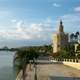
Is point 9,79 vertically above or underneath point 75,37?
underneath

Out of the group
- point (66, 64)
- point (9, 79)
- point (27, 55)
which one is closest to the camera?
point (9, 79)

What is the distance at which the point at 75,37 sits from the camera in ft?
492

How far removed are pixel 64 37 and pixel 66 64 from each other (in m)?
62.2

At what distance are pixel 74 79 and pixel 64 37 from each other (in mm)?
114508

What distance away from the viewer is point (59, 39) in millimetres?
122750

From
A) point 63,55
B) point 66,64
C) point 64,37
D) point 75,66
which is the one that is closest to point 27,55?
point 63,55

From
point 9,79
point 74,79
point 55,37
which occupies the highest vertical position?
point 55,37

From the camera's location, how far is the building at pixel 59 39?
12188 centimetres

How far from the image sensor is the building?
12188cm

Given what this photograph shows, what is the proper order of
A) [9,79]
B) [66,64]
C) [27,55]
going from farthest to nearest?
[27,55]
[66,64]
[9,79]

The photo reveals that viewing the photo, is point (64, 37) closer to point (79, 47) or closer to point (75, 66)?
point (79, 47)

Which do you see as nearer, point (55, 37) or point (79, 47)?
point (79, 47)

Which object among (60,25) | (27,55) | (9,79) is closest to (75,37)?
(60,25)

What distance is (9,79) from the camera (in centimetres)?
4362
